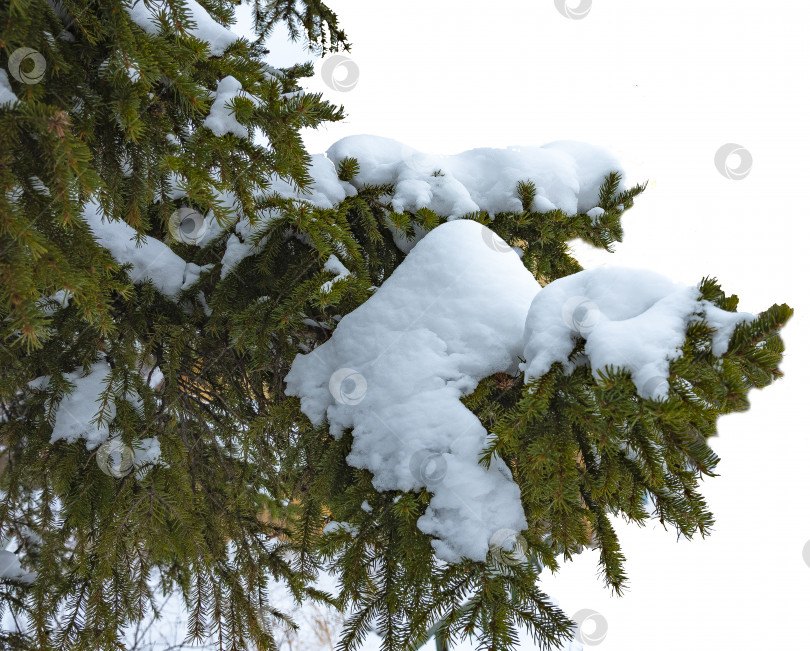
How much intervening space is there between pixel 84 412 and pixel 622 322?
2102 mm

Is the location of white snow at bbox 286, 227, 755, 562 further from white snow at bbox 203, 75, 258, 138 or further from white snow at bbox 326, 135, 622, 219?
white snow at bbox 203, 75, 258, 138

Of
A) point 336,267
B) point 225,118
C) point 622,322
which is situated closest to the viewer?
point 622,322

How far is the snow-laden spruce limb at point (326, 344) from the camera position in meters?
1.25

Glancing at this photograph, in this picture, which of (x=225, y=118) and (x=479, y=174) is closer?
(x=225, y=118)

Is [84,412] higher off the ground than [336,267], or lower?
lower

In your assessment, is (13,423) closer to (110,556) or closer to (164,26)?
(110,556)

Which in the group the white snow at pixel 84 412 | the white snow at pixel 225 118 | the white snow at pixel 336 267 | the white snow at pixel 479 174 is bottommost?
the white snow at pixel 84 412

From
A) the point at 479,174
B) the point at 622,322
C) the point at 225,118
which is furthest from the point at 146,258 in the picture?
the point at 622,322

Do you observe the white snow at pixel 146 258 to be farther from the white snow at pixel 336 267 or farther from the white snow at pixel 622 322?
the white snow at pixel 622 322

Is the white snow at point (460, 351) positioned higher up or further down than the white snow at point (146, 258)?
further down

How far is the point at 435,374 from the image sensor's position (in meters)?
1.75

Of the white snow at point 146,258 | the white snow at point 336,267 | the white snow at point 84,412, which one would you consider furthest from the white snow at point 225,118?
the white snow at point 84,412

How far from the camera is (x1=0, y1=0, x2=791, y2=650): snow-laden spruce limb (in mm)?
1247

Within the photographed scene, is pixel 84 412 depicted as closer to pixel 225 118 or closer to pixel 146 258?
pixel 146 258
